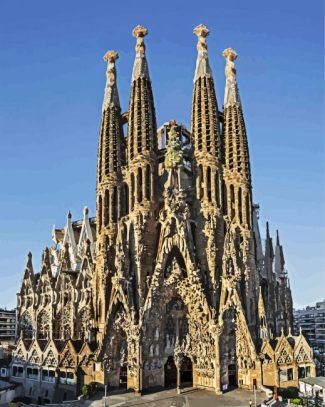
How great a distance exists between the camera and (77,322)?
54438mm

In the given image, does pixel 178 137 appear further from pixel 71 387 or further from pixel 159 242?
pixel 71 387

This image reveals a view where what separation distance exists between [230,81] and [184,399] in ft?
108

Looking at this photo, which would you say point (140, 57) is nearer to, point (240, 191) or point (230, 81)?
point (230, 81)

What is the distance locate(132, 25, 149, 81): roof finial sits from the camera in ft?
176

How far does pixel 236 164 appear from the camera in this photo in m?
50.3

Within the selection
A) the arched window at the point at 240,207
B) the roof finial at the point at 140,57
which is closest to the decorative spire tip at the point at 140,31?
the roof finial at the point at 140,57

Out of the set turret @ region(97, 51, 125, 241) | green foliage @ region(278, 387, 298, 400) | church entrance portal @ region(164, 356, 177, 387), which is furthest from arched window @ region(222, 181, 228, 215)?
green foliage @ region(278, 387, 298, 400)

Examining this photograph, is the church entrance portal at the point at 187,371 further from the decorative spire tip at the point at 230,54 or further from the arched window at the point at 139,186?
the decorative spire tip at the point at 230,54

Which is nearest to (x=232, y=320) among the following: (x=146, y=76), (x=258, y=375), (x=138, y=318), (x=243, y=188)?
(x=258, y=375)

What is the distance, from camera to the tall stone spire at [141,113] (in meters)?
50.8

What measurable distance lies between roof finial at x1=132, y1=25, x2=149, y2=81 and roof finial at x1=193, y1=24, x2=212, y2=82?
5.44 m

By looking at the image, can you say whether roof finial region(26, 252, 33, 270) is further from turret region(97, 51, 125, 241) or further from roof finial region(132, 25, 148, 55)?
roof finial region(132, 25, 148, 55)

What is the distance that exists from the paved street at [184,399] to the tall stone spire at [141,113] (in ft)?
72.7

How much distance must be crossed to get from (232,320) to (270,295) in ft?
47.2
